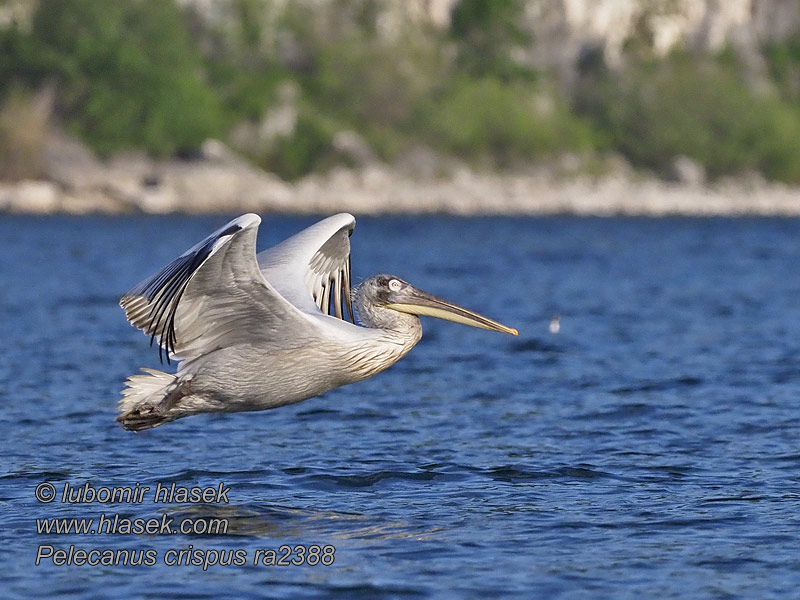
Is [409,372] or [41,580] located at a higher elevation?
[409,372]

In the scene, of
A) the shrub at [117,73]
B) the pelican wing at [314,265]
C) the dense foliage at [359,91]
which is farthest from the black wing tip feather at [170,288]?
the shrub at [117,73]

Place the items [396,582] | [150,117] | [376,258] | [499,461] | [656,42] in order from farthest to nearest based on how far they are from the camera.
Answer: [656,42], [150,117], [376,258], [499,461], [396,582]

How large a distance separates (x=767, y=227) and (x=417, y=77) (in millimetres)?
21726

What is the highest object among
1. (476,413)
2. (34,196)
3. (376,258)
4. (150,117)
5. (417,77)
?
(417,77)

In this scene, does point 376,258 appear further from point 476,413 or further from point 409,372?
point 476,413

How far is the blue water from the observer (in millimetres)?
7234

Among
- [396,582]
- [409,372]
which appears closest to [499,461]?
[396,582]

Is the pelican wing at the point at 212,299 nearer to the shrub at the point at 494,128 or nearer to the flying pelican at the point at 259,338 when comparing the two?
the flying pelican at the point at 259,338

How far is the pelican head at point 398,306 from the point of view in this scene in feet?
27.7

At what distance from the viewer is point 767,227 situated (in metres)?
48.1

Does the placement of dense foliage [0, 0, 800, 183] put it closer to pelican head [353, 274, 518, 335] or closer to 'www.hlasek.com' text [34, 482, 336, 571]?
'www.hlasek.com' text [34, 482, 336, 571]

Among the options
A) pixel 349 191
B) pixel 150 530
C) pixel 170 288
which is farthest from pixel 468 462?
pixel 349 191

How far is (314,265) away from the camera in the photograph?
9.63 m

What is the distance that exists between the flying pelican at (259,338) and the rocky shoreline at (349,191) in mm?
40227
